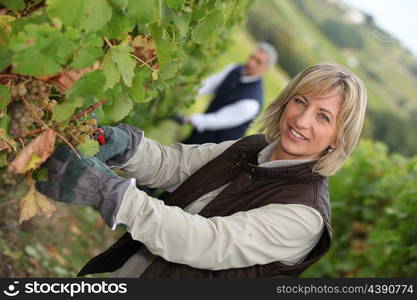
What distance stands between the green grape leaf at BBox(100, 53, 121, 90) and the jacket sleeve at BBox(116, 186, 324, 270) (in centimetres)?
39

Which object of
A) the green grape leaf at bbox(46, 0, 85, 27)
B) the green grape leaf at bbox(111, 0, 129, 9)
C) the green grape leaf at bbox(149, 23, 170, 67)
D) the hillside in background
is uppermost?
the green grape leaf at bbox(46, 0, 85, 27)

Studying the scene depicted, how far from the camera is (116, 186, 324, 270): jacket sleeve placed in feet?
6.06

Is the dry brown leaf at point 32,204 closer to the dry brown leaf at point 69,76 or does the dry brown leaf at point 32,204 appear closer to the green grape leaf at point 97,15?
the dry brown leaf at point 69,76

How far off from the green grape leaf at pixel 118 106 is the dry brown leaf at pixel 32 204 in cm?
32

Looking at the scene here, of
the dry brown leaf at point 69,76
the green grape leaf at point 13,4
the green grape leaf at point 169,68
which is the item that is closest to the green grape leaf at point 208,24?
the green grape leaf at point 169,68

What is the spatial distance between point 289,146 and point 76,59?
1.19m

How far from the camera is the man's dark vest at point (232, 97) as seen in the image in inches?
235

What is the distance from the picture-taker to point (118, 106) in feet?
6.11

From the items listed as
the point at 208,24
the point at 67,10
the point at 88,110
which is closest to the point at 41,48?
the point at 67,10

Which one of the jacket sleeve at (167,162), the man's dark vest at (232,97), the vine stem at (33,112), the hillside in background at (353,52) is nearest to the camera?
the vine stem at (33,112)

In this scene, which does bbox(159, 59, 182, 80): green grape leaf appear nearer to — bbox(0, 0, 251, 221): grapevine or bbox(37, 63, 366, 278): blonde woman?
bbox(0, 0, 251, 221): grapevine

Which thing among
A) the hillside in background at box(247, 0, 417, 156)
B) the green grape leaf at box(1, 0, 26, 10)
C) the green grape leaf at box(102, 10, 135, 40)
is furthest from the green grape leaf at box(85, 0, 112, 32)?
the hillside in background at box(247, 0, 417, 156)

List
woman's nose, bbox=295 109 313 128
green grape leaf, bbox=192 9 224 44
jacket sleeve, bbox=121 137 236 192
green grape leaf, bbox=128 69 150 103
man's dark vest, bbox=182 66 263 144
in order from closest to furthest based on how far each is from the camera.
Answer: green grape leaf, bbox=128 69 150 103, green grape leaf, bbox=192 9 224 44, woman's nose, bbox=295 109 313 128, jacket sleeve, bbox=121 137 236 192, man's dark vest, bbox=182 66 263 144

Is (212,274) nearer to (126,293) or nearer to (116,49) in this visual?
(126,293)
